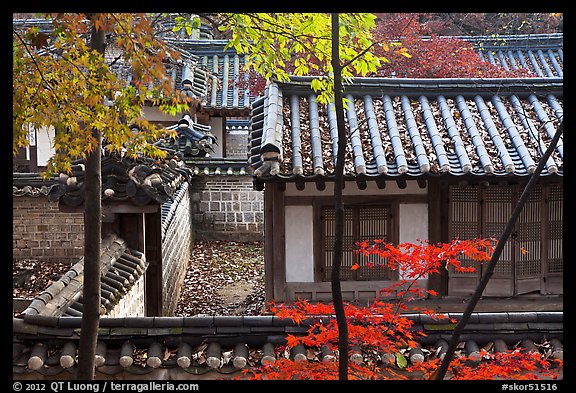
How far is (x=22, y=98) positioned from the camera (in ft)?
14.3

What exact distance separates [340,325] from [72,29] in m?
2.61

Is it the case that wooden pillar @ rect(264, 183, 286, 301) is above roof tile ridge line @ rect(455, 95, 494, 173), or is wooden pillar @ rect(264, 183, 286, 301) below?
below

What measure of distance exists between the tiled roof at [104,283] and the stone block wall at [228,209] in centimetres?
792

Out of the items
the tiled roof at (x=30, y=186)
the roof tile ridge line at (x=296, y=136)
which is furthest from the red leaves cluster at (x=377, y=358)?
the tiled roof at (x=30, y=186)

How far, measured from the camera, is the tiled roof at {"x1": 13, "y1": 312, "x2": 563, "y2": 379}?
15.0ft

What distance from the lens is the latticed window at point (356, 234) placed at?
7871 millimetres

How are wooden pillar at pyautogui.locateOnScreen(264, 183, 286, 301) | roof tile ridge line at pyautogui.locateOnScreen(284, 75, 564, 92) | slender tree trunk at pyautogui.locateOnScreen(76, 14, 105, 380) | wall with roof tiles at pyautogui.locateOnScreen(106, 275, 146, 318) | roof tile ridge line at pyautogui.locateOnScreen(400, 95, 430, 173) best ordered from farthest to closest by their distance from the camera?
1. roof tile ridge line at pyautogui.locateOnScreen(284, 75, 564, 92)
2. wooden pillar at pyautogui.locateOnScreen(264, 183, 286, 301)
3. roof tile ridge line at pyautogui.locateOnScreen(400, 95, 430, 173)
4. wall with roof tiles at pyautogui.locateOnScreen(106, 275, 146, 318)
5. slender tree trunk at pyautogui.locateOnScreen(76, 14, 105, 380)

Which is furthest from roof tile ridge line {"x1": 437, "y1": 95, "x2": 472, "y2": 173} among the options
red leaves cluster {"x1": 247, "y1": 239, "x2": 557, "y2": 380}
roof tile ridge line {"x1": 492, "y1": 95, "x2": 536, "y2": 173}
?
red leaves cluster {"x1": 247, "y1": 239, "x2": 557, "y2": 380}

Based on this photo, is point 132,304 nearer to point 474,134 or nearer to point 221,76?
point 474,134

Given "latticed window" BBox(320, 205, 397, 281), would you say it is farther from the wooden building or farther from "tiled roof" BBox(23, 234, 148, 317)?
"tiled roof" BBox(23, 234, 148, 317)

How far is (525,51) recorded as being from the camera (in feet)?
57.7

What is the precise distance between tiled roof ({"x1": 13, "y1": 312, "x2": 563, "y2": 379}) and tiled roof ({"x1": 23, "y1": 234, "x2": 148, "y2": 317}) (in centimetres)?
30
